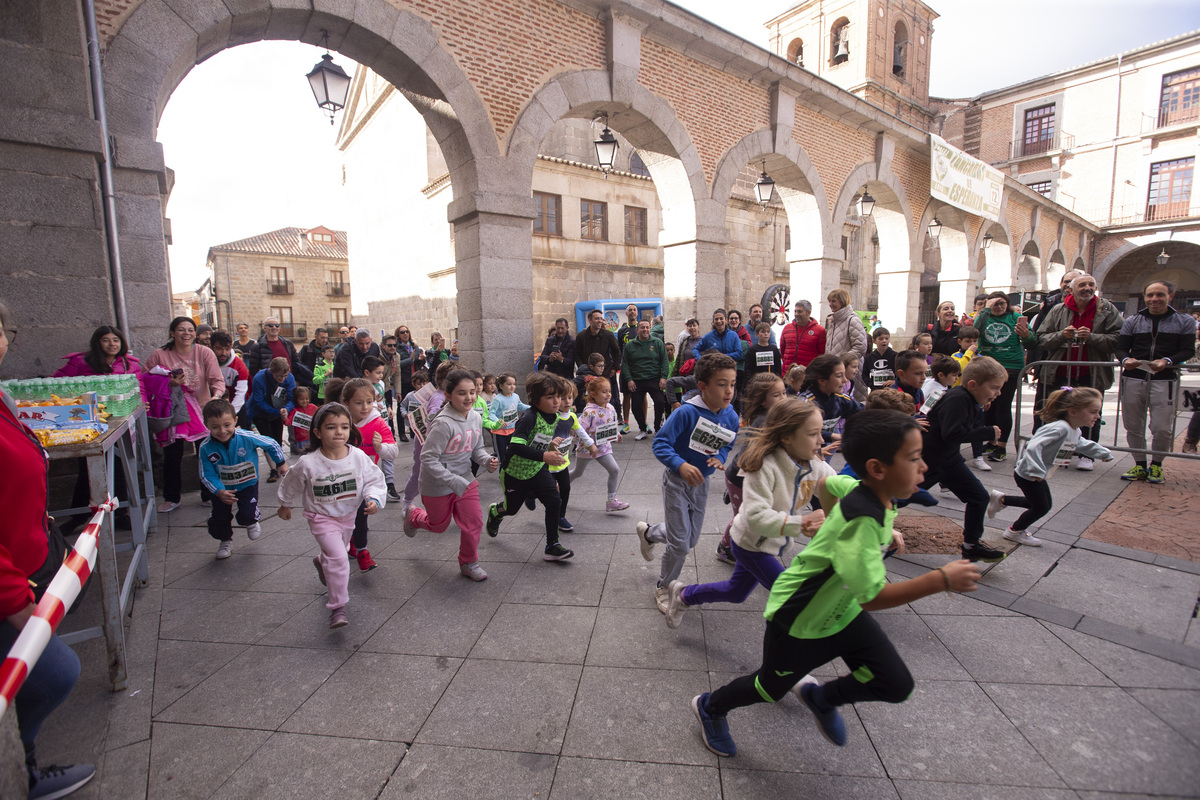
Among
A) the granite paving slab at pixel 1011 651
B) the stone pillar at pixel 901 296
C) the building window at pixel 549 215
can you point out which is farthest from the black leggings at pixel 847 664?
the building window at pixel 549 215

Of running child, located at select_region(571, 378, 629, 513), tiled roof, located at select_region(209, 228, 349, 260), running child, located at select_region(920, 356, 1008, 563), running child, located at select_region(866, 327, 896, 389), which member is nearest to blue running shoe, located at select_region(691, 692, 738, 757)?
running child, located at select_region(920, 356, 1008, 563)

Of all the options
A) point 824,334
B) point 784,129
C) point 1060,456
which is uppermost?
point 784,129

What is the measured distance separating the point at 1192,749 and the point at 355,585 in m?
4.13

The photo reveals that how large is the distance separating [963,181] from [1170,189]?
82.8ft

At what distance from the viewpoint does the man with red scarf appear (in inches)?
237

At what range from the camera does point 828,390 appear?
14.2ft

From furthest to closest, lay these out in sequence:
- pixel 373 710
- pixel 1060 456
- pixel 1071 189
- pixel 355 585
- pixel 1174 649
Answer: pixel 1071 189
pixel 1060 456
pixel 355 585
pixel 1174 649
pixel 373 710

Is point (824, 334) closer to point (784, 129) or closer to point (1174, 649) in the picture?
point (1174, 649)

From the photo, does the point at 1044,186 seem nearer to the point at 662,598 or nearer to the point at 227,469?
the point at 662,598

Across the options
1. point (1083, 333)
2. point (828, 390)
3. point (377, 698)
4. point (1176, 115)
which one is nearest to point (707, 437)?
point (828, 390)

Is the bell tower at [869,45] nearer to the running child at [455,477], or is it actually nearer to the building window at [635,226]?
the building window at [635,226]

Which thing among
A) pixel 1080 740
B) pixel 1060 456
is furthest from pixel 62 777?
pixel 1060 456

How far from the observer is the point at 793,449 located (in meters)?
2.56

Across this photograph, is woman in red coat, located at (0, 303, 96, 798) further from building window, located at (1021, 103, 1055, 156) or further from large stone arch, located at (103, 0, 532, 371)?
building window, located at (1021, 103, 1055, 156)
